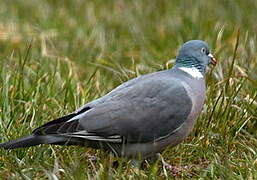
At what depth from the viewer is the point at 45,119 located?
5219 mm

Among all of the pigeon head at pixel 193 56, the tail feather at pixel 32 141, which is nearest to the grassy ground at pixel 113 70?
the tail feather at pixel 32 141

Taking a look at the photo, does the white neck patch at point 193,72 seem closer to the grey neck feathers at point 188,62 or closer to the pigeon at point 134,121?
the grey neck feathers at point 188,62

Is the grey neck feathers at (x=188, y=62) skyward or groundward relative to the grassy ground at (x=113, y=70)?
skyward

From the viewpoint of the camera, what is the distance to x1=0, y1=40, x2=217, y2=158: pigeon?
4426mm

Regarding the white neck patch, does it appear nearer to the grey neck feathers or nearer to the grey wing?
the grey neck feathers

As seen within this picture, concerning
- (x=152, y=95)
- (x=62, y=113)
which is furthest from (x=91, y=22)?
(x=152, y=95)

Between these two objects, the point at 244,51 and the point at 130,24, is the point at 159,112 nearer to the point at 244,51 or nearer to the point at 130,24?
the point at 244,51

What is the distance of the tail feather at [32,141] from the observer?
14.4 feet

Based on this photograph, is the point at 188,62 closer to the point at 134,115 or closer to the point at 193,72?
the point at 193,72

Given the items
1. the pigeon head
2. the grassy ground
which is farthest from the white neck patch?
the grassy ground

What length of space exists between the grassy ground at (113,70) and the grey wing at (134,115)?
0.57 feet

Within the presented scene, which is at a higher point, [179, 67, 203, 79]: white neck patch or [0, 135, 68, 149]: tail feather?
[179, 67, 203, 79]: white neck patch

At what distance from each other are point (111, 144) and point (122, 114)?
191 millimetres

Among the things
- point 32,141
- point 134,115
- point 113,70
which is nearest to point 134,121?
point 134,115
